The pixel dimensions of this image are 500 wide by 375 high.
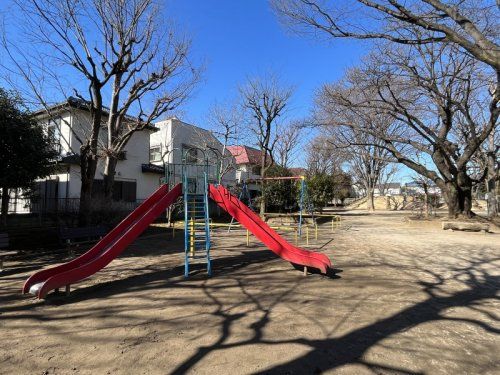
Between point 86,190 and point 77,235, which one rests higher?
point 86,190

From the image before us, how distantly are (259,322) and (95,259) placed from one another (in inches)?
130

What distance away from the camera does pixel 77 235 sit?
9805 mm

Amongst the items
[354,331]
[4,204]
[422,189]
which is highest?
[422,189]

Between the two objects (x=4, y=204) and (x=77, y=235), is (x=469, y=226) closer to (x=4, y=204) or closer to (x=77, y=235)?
(x=77, y=235)

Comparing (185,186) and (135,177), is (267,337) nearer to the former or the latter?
(185,186)

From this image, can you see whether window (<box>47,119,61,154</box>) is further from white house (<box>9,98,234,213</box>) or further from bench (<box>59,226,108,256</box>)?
bench (<box>59,226,108,256</box>)

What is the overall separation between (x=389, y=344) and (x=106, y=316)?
3.36 m

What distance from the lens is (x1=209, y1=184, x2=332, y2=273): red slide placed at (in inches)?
264

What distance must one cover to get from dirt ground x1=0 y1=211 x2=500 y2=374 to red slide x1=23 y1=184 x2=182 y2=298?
0.24 metres

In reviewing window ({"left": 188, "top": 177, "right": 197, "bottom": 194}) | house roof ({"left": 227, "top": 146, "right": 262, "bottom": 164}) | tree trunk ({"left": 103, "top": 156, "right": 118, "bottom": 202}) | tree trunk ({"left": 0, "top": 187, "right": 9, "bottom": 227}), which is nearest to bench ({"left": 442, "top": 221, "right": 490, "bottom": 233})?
window ({"left": 188, "top": 177, "right": 197, "bottom": 194})

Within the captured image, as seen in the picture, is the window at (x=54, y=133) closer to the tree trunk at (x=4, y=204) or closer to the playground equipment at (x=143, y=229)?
the tree trunk at (x=4, y=204)

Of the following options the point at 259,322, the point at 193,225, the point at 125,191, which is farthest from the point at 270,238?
A: the point at 125,191

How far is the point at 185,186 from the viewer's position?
7543mm

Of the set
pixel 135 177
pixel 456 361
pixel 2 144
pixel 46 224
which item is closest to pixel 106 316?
pixel 456 361
